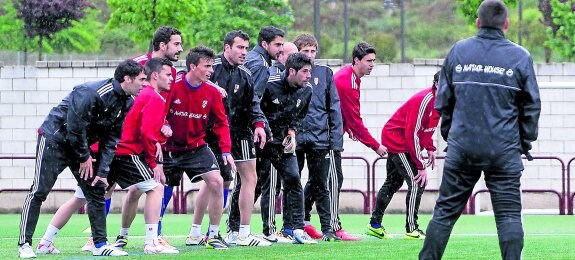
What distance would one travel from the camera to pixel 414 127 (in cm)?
1338

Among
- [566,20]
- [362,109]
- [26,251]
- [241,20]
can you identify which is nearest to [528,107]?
[26,251]

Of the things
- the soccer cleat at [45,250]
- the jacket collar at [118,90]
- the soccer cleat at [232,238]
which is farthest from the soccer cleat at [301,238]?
the jacket collar at [118,90]

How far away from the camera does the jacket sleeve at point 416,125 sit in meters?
13.3

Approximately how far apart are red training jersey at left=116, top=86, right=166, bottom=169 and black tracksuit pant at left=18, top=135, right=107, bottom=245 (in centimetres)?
44

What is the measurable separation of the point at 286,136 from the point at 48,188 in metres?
2.58

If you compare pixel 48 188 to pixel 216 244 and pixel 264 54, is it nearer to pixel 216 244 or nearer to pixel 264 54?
pixel 216 244

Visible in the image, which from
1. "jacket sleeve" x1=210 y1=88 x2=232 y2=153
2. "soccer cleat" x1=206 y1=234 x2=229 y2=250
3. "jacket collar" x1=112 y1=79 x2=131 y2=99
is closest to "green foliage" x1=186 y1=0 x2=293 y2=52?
"jacket sleeve" x1=210 y1=88 x2=232 y2=153

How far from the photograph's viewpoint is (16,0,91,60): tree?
44906 millimetres

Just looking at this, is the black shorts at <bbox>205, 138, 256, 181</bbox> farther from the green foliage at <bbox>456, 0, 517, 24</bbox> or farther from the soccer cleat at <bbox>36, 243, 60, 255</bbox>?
the green foliage at <bbox>456, 0, 517, 24</bbox>

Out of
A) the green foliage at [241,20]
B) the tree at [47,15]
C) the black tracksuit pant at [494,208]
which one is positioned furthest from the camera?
the tree at [47,15]

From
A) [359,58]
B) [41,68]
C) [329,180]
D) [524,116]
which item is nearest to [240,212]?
[329,180]

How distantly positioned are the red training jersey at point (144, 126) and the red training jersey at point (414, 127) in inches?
125

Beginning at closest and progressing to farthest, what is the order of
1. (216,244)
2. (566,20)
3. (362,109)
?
1. (216,244)
2. (362,109)
3. (566,20)

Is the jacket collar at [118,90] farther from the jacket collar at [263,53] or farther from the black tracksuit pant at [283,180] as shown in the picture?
the jacket collar at [263,53]
